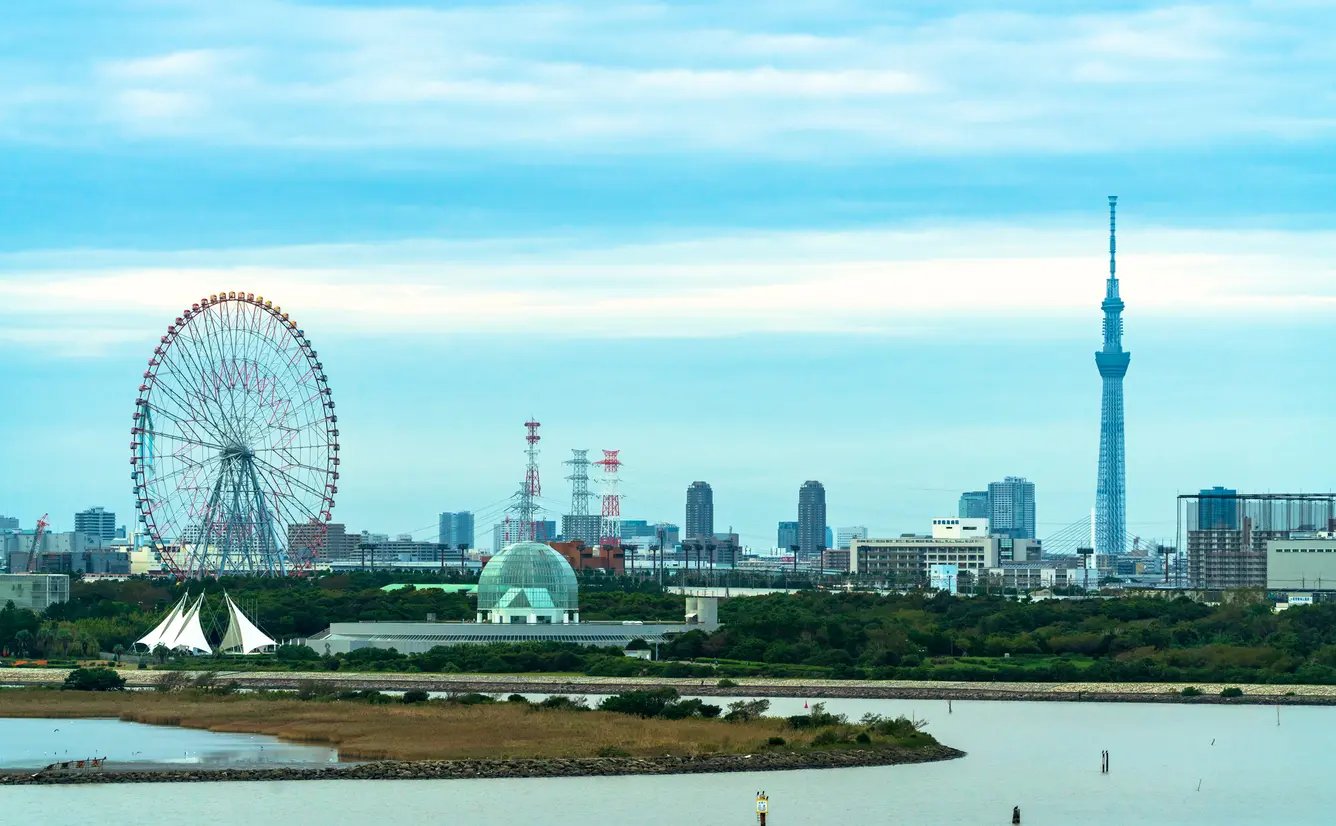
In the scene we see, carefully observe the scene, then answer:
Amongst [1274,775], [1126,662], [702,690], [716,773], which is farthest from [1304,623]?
[716,773]

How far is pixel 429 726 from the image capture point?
87875 mm

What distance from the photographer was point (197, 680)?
376ft

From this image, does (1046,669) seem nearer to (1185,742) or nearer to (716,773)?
(1185,742)

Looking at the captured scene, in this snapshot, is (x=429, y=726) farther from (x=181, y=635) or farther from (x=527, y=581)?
(x=527, y=581)

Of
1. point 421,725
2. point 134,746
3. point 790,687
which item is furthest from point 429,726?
point 790,687

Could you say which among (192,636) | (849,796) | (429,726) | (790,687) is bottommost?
(849,796)

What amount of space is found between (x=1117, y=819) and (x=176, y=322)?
332 ft

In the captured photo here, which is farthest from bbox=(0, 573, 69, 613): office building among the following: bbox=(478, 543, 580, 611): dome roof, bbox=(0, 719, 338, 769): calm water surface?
bbox=(0, 719, 338, 769): calm water surface

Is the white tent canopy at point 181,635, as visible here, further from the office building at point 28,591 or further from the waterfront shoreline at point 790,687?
the office building at point 28,591

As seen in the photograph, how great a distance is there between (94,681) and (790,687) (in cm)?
3680

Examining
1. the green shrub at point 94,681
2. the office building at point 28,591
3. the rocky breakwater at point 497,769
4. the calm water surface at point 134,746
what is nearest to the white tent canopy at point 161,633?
the green shrub at point 94,681

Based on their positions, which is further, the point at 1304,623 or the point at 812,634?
the point at 1304,623

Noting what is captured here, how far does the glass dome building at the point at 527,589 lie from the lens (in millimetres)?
144125

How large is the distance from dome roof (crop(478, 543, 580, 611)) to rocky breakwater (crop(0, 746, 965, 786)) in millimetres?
65143
